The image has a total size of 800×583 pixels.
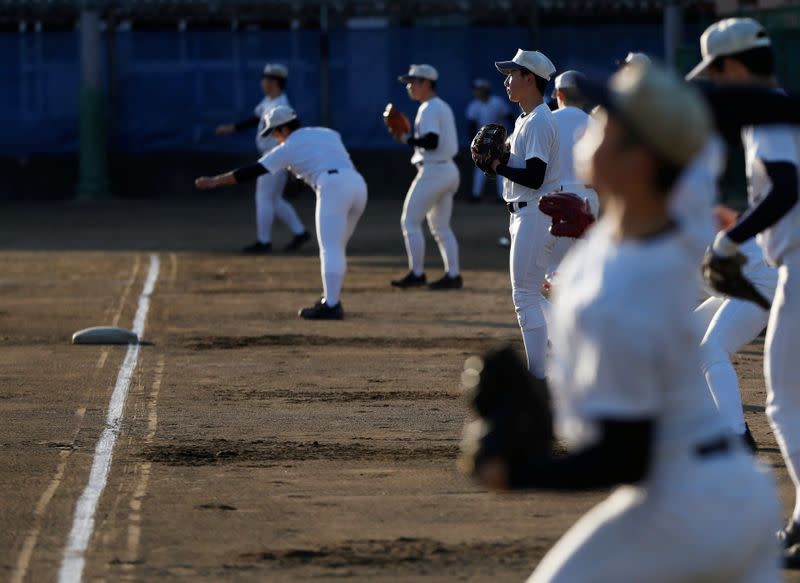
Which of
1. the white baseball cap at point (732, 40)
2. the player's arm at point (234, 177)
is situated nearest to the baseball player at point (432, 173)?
Result: the player's arm at point (234, 177)

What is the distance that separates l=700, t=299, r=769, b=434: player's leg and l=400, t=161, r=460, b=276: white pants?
8172 mm

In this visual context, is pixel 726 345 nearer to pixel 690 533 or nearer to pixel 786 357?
pixel 786 357

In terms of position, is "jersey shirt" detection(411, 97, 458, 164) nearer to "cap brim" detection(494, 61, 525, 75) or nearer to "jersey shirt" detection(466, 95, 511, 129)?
"cap brim" detection(494, 61, 525, 75)

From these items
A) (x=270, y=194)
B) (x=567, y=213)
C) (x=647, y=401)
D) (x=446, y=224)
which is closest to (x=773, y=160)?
(x=647, y=401)

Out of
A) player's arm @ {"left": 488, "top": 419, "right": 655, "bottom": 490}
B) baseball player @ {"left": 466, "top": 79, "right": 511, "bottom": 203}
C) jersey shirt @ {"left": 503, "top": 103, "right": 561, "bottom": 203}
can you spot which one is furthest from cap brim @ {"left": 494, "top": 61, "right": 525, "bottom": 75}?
baseball player @ {"left": 466, "top": 79, "right": 511, "bottom": 203}

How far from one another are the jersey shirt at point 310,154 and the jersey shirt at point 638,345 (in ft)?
34.1

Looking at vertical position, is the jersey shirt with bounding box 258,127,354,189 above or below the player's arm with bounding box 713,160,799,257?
below

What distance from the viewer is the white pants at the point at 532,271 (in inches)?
382

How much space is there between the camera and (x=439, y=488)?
24.6 ft

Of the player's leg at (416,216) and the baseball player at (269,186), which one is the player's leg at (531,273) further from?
the baseball player at (269,186)

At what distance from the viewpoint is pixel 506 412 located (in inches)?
141

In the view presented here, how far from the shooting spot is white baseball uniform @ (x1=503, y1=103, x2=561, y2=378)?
9.67m

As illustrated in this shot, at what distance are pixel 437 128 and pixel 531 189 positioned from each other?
621 cm

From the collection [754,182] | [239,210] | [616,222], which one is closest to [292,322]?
[754,182]
